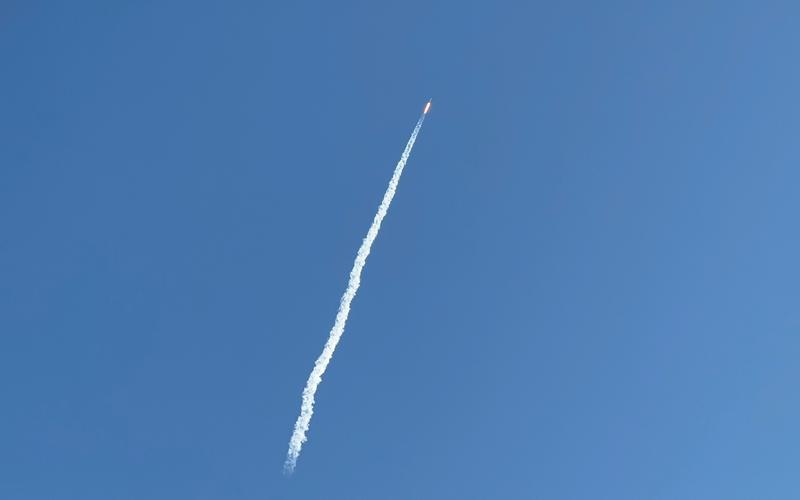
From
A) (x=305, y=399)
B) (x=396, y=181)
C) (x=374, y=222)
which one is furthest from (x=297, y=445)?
(x=396, y=181)

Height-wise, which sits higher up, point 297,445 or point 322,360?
point 322,360

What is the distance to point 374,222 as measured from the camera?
43906 mm

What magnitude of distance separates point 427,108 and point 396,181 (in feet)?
18.5

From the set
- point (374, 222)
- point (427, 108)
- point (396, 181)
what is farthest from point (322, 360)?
point (427, 108)

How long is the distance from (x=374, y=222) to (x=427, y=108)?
29.6ft

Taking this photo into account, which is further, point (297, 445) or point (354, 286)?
point (354, 286)

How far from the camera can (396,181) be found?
43812mm

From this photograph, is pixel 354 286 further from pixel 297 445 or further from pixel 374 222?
pixel 297 445

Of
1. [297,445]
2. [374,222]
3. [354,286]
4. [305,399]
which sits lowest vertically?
[297,445]

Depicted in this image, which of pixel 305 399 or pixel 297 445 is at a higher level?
pixel 305 399

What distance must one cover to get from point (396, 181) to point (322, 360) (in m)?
13.9

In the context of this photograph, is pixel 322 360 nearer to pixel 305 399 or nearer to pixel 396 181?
Answer: pixel 305 399

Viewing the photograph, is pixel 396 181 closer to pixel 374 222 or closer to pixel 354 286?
pixel 374 222

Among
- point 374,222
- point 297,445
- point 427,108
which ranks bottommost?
point 297,445
